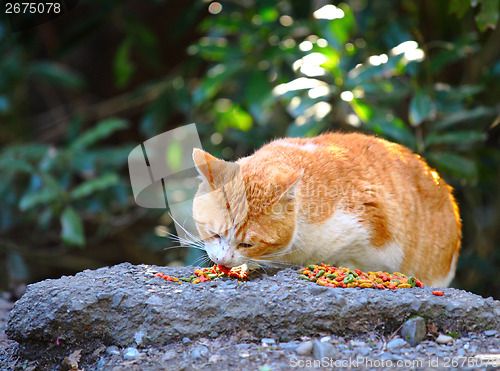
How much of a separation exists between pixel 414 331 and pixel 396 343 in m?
0.09

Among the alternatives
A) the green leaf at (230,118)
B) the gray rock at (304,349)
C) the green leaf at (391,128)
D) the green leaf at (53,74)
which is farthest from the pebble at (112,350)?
the green leaf at (53,74)

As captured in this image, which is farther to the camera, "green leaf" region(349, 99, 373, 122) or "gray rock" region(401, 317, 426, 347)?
"green leaf" region(349, 99, 373, 122)

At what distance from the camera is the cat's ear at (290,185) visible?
279cm

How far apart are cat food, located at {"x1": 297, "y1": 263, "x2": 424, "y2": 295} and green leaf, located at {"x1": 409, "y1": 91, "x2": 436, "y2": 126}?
1.88 meters

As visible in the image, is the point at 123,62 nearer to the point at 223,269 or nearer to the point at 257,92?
the point at 257,92

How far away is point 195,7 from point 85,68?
3.42 meters

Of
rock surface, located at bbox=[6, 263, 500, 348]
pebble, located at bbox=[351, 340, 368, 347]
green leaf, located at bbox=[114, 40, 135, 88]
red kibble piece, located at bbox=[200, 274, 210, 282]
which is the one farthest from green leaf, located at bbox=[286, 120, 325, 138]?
green leaf, located at bbox=[114, 40, 135, 88]

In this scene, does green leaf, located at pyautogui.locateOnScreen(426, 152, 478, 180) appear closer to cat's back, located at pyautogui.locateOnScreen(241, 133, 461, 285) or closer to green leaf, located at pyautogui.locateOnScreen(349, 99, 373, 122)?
green leaf, located at pyautogui.locateOnScreen(349, 99, 373, 122)

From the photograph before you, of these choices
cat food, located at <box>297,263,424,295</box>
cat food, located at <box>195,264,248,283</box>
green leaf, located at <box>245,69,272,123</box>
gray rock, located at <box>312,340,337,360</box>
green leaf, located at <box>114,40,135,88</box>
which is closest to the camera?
gray rock, located at <box>312,340,337,360</box>

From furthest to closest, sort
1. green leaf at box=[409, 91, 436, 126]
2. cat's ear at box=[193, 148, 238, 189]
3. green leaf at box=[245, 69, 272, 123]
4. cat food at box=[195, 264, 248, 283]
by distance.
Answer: green leaf at box=[245, 69, 272, 123]
green leaf at box=[409, 91, 436, 126]
cat's ear at box=[193, 148, 238, 189]
cat food at box=[195, 264, 248, 283]

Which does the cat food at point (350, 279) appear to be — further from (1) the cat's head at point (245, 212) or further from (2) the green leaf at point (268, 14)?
(2) the green leaf at point (268, 14)

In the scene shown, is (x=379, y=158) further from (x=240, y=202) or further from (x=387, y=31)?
(x=387, y=31)

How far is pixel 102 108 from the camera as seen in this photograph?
703 centimetres

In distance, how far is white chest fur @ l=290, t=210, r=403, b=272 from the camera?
296cm
